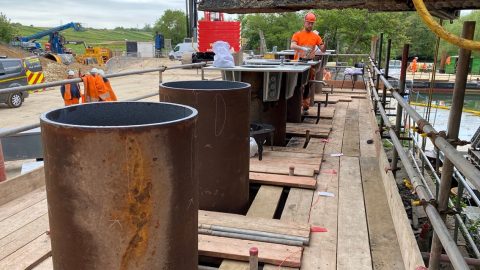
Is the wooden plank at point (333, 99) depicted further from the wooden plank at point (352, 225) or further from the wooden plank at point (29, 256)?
the wooden plank at point (29, 256)

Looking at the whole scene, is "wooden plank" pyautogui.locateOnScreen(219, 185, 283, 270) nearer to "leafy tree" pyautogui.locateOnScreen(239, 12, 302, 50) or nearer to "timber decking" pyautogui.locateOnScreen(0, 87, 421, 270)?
"timber decking" pyautogui.locateOnScreen(0, 87, 421, 270)

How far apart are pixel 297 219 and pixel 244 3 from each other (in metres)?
2.27

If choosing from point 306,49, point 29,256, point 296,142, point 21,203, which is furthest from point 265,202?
point 306,49

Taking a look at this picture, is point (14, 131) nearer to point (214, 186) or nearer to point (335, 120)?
point (214, 186)

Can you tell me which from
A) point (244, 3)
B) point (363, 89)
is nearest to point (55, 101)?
point (363, 89)

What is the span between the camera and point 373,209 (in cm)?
434

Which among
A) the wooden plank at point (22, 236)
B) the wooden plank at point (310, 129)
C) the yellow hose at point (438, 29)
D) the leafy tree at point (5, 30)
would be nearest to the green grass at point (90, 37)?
the leafy tree at point (5, 30)

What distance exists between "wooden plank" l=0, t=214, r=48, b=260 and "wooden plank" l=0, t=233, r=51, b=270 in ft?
0.19

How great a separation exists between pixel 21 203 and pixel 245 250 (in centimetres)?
253

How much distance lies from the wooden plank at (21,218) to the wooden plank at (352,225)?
2.80 metres

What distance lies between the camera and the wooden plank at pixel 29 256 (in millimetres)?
3252

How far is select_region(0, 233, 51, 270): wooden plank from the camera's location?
3252 millimetres

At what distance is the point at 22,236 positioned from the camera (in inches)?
147

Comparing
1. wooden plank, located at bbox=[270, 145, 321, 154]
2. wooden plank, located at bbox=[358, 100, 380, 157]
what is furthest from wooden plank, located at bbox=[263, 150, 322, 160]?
wooden plank, located at bbox=[358, 100, 380, 157]
